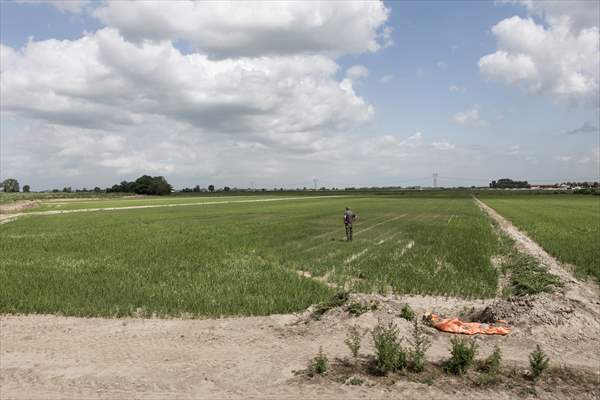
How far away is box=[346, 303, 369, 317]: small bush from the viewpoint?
34.9ft

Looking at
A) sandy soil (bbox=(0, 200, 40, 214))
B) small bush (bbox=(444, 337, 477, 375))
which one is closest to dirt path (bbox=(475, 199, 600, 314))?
small bush (bbox=(444, 337, 477, 375))

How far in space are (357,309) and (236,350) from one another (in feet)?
10.9

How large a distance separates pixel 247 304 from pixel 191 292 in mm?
2316

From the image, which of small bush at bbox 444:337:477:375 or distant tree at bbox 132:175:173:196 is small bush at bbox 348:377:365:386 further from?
distant tree at bbox 132:175:173:196

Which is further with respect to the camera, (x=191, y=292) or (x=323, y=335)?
(x=191, y=292)

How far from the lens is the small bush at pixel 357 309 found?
34.9ft

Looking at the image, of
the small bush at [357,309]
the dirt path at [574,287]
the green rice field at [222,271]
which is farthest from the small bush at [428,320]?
the dirt path at [574,287]

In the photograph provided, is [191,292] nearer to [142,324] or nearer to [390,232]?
[142,324]

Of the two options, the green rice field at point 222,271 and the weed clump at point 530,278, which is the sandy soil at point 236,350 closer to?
the green rice field at point 222,271

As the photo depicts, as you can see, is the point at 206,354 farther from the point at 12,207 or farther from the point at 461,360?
the point at 12,207

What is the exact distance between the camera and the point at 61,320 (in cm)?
1112

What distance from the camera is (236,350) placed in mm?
8953

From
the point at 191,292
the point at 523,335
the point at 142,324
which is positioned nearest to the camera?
the point at 523,335

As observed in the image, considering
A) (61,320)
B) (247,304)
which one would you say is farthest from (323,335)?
(61,320)
